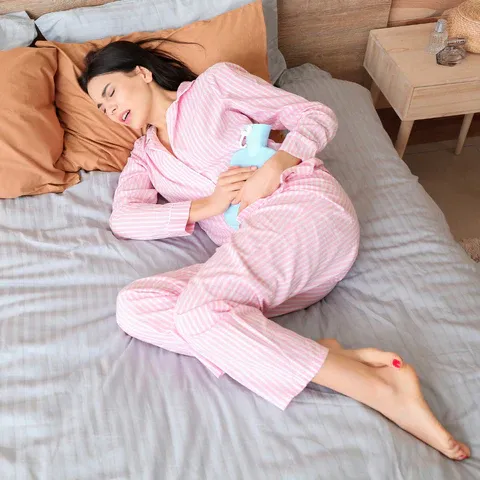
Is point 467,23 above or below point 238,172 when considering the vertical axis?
above

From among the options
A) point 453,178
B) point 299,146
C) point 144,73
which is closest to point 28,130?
point 144,73

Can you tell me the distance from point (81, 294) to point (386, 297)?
0.70 meters

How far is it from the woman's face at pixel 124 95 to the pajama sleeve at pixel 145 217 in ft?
0.63

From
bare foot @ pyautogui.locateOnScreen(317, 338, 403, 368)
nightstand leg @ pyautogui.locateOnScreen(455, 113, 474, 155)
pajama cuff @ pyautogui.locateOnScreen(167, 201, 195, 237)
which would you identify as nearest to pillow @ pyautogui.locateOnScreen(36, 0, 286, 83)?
pajama cuff @ pyautogui.locateOnScreen(167, 201, 195, 237)

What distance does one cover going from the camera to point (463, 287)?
127cm

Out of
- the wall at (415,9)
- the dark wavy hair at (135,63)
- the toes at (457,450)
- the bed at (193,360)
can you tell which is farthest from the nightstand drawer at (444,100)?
the toes at (457,450)

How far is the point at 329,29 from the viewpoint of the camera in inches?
80.0

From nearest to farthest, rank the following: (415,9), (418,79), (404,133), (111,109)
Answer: (111,109) < (418,79) < (404,133) < (415,9)

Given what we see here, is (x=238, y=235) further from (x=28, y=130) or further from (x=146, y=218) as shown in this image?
(x=28, y=130)

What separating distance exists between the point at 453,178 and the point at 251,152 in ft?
3.91

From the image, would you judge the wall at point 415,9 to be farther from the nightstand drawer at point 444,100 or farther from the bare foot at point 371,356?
the bare foot at point 371,356

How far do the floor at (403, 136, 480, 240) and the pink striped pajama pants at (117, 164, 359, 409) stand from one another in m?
0.97

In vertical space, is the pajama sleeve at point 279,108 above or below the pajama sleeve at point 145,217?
above

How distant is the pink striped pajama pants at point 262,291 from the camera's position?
104 cm
